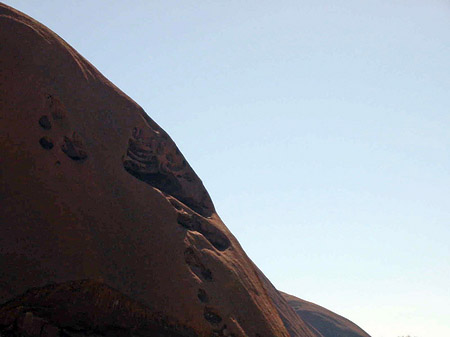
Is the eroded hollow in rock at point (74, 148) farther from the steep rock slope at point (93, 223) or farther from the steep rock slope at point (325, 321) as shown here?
the steep rock slope at point (325, 321)

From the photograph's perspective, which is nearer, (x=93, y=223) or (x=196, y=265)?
(x=93, y=223)

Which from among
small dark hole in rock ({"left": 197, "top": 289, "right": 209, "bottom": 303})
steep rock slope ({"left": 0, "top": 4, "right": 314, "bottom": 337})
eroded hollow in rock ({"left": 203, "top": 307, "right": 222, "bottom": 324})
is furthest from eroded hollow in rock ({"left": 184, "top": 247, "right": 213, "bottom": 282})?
eroded hollow in rock ({"left": 203, "top": 307, "right": 222, "bottom": 324})

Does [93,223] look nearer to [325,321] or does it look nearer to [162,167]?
[162,167]

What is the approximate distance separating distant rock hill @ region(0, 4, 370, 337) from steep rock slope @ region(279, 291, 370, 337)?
5940cm

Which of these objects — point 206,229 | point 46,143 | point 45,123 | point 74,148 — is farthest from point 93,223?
point 206,229

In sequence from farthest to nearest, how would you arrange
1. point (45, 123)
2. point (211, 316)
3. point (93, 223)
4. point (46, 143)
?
point (211, 316)
point (45, 123)
point (46, 143)
point (93, 223)

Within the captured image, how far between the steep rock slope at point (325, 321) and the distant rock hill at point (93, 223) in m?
59.4

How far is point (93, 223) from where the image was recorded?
22000 mm

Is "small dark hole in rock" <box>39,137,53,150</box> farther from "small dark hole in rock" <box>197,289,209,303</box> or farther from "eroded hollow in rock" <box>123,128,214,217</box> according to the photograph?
"small dark hole in rock" <box>197,289,209,303</box>

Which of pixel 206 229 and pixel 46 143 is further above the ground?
pixel 206 229

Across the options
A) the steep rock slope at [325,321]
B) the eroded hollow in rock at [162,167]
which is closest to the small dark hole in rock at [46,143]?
the eroded hollow in rock at [162,167]

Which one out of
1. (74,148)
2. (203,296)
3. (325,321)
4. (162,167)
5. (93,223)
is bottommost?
(203,296)

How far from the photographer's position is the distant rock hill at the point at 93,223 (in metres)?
19.5

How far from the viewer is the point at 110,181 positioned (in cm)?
2392
